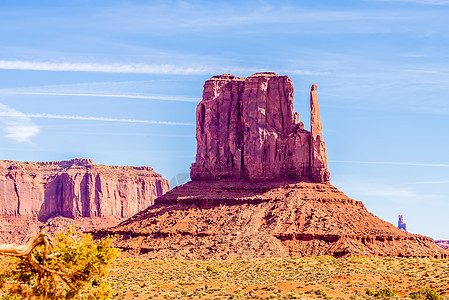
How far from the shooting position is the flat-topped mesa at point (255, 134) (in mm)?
115500

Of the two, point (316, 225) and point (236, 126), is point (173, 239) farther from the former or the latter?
point (236, 126)

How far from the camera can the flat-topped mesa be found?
116 meters

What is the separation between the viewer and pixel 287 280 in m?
59.2

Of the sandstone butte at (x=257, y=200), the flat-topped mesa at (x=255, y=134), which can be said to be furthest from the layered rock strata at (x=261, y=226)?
the flat-topped mesa at (x=255, y=134)

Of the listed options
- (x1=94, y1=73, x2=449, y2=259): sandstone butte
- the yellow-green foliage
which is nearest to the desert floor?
(x1=94, y1=73, x2=449, y2=259): sandstone butte

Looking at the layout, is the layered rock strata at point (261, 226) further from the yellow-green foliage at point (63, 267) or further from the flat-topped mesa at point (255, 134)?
the yellow-green foliage at point (63, 267)

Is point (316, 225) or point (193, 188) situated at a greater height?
point (193, 188)

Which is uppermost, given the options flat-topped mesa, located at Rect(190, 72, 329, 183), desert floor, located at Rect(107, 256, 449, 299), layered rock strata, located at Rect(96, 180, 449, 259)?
flat-topped mesa, located at Rect(190, 72, 329, 183)

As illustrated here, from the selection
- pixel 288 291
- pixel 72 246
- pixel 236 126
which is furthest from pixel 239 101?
pixel 72 246

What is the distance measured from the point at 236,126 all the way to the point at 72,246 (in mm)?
96646

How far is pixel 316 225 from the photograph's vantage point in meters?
98.0

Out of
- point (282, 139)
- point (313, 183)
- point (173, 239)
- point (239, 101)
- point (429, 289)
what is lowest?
point (429, 289)

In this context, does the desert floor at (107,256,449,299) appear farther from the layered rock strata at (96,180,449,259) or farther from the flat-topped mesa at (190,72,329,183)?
the flat-topped mesa at (190,72,329,183)

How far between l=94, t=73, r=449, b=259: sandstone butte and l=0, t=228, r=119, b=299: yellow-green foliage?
6165cm
